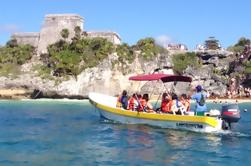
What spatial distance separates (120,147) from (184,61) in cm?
6167

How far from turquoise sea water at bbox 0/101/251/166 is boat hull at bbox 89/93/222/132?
440 millimetres

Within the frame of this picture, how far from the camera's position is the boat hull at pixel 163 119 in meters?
19.8

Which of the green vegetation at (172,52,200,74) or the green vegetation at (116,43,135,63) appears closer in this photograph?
the green vegetation at (116,43,135,63)

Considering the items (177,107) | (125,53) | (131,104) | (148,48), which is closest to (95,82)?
(125,53)

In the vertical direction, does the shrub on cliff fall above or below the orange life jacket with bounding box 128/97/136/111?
above

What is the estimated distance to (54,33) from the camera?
242 ft

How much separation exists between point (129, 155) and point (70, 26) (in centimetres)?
6092

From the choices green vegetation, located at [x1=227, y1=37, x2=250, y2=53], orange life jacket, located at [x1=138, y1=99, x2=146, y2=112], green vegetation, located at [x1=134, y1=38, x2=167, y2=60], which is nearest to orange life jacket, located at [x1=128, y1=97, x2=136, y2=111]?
orange life jacket, located at [x1=138, y1=99, x2=146, y2=112]

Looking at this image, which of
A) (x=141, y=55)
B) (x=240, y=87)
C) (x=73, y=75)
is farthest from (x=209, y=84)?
(x=73, y=75)

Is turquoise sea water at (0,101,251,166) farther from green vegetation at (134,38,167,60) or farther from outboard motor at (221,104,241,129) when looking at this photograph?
green vegetation at (134,38,167,60)

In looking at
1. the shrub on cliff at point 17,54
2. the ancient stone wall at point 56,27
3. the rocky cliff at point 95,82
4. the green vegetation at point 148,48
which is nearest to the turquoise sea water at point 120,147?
the rocky cliff at point 95,82

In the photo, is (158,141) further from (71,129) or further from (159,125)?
(71,129)

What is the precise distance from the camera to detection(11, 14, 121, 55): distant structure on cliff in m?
73.2

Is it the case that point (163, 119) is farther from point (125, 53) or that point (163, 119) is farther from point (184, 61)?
point (184, 61)
